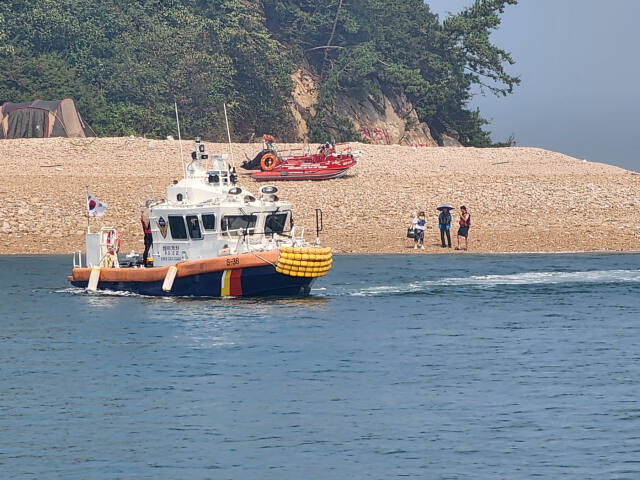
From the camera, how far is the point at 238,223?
109 ft

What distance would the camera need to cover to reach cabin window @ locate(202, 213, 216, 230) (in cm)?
3319

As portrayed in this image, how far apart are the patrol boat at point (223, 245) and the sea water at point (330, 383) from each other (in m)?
0.61

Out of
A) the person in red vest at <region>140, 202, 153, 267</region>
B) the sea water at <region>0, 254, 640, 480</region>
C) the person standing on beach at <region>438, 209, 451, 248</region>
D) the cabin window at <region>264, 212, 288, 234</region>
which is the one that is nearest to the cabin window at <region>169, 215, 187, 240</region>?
the person in red vest at <region>140, 202, 153, 267</region>

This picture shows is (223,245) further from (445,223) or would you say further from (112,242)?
(445,223)

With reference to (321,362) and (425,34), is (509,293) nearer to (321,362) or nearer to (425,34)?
(321,362)

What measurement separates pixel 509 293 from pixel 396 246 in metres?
13.6

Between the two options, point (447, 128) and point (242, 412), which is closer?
point (242, 412)

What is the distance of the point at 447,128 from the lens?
8888 cm

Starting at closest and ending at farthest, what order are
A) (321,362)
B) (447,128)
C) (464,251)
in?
(321,362) → (464,251) → (447,128)

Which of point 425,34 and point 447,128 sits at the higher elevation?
point 425,34

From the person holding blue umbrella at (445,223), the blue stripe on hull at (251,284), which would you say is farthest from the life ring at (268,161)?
the blue stripe on hull at (251,284)

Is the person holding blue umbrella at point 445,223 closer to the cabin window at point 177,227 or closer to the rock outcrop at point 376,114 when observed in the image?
the cabin window at point 177,227

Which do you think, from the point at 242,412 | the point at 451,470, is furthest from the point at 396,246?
the point at 451,470

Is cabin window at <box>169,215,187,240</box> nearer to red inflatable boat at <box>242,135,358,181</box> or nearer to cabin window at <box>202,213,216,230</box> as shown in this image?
cabin window at <box>202,213,216,230</box>
